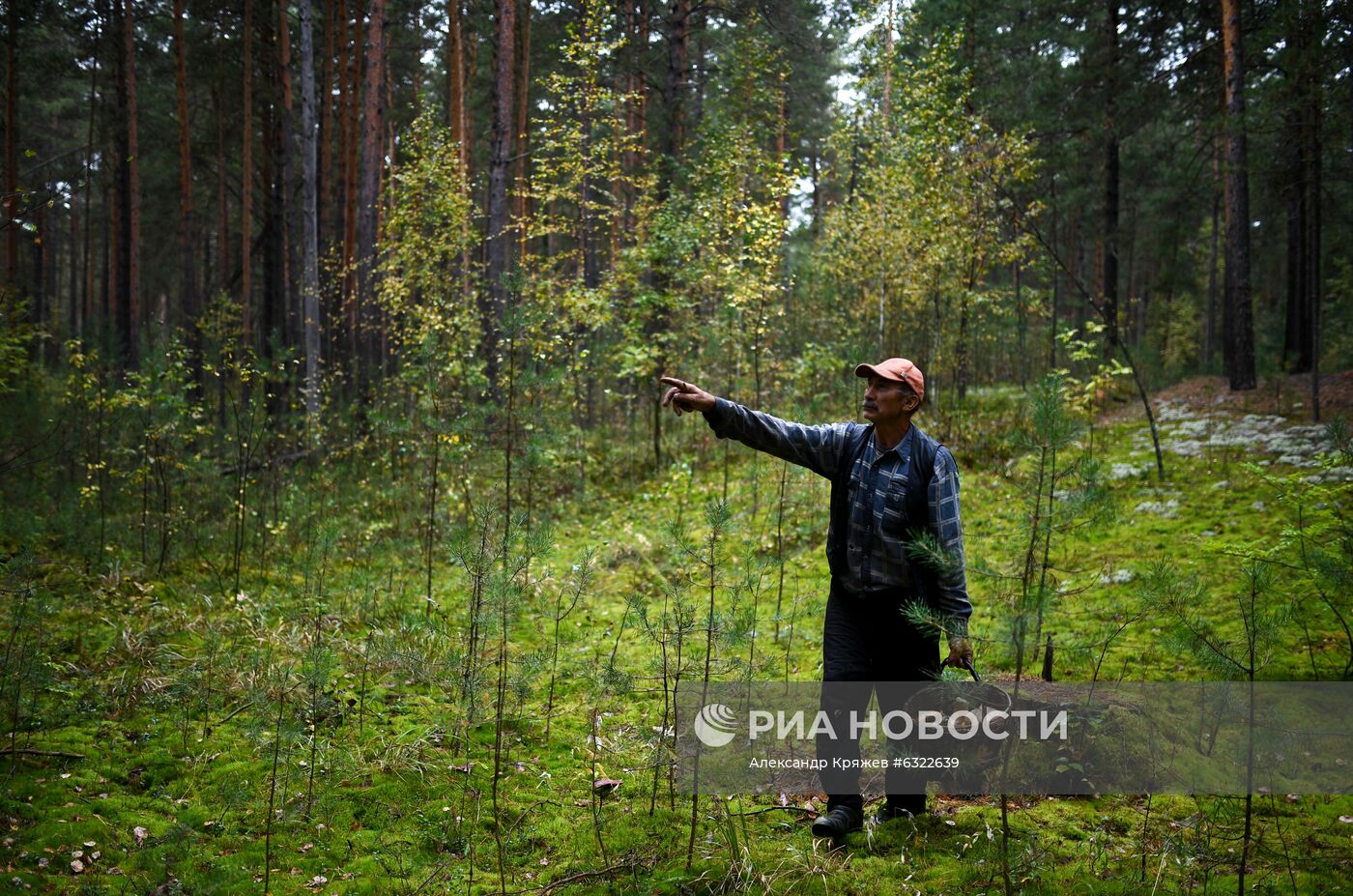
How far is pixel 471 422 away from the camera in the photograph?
7.01 metres

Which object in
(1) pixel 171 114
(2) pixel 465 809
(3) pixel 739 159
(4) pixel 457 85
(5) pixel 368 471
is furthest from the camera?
(1) pixel 171 114

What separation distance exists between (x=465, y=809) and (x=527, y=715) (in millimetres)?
1009

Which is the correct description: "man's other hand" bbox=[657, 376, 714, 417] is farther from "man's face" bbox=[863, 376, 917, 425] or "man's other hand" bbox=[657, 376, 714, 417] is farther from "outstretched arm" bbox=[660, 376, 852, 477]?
"man's face" bbox=[863, 376, 917, 425]

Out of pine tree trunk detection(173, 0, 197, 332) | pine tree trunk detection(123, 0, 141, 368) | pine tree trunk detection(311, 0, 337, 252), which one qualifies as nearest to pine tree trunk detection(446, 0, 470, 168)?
pine tree trunk detection(311, 0, 337, 252)

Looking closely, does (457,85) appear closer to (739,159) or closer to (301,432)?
(739,159)

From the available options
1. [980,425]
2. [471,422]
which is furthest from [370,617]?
[980,425]

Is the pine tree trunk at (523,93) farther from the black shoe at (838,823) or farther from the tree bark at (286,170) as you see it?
the black shoe at (838,823)

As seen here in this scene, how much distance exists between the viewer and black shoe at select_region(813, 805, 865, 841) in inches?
128

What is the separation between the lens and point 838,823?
3.27 m

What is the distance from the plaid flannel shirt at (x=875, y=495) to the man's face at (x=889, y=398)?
0.13 metres

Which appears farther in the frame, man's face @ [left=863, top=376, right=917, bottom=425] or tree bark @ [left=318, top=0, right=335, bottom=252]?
tree bark @ [left=318, top=0, right=335, bottom=252]

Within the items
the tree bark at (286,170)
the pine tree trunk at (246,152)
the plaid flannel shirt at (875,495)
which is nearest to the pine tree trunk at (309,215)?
the tree bark at (286,170)

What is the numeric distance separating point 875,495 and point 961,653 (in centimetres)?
75

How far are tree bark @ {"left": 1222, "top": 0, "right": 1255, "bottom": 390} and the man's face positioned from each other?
36.4 ft
